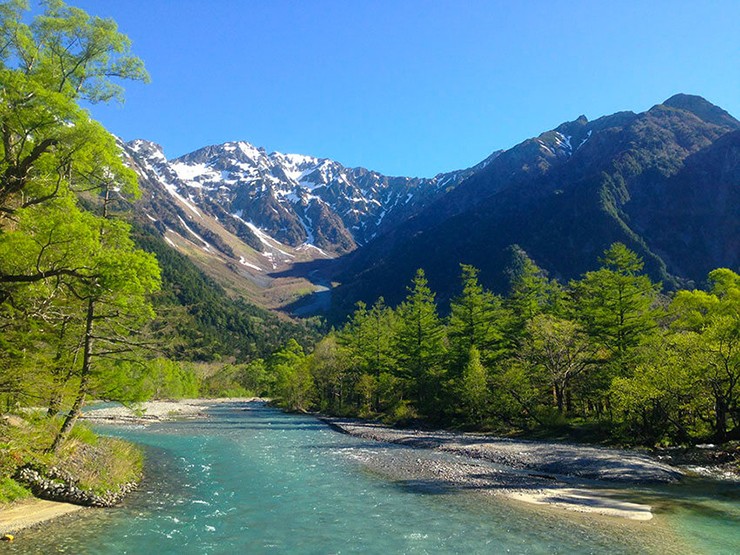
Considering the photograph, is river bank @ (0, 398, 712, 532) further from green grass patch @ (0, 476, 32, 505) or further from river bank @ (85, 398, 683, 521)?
green grass patch @ (0, 476, 32, 505)

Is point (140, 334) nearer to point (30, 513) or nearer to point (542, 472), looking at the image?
point (30, 513)

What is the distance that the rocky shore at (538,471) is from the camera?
1955 centimetres

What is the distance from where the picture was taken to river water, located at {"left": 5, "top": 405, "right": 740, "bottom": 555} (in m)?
13.8

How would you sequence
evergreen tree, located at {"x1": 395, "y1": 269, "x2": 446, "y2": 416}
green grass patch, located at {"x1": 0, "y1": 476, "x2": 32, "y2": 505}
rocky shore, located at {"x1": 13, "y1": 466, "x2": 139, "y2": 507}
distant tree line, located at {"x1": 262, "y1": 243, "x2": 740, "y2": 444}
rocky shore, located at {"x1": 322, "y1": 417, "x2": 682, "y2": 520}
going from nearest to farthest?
green grass patch, located at {"x1": 0, "y1": 476, "x2": 32, "y2": 505}, rocky shore, located at {"x1": 13, "y1": 466, "x2": 139, "y2": 507}, rocky shore, located at {"x1": 322, "y1": 417, "x2": 682, "y2": 520}, distant tree line, located at {"x1": 262, "y1": 243, "x2": 740, "y2": 444}, evergreen tree, located at {"x1": 395, "y1": 269, "x2": 446, "y2": 416}

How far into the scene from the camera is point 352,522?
1652cm

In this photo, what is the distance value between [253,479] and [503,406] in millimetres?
27849

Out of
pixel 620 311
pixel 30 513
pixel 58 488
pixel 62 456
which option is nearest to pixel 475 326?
pixel 620 311

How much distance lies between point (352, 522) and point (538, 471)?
14027mm

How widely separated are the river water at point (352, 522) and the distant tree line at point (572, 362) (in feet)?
29.5

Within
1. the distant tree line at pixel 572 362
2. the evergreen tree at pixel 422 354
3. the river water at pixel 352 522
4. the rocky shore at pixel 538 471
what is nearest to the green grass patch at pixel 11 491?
the river water at pixel 352 522

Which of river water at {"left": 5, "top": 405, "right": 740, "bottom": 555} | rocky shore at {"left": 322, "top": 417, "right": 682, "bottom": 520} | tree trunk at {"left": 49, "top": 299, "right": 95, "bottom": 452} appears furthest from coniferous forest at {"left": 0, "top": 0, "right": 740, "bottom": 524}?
rocky shore at {"left": 322, "top": 417, "right": 682, "bottom": 520}

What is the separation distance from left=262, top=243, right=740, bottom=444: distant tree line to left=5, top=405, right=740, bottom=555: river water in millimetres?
9006

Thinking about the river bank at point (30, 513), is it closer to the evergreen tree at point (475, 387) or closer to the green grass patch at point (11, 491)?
the green grass patch at point (11, 491)

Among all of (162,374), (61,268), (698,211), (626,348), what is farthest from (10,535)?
(698,211)
